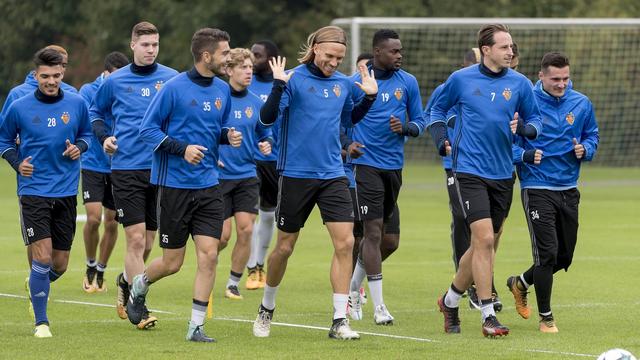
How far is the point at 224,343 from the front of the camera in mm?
10508

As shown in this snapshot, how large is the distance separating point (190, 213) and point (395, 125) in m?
2.42

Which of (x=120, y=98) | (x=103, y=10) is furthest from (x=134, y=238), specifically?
(x=103, y=10)

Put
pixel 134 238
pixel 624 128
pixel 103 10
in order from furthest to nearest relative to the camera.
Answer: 1. pixel 103 10
2. pixel 624 128
3. pixel 134 238

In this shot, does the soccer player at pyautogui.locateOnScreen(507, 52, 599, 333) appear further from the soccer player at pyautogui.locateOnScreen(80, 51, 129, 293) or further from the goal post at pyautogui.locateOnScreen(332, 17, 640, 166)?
the goal post at pyautogui.locateOnScreen(332, 17, 640, 166)

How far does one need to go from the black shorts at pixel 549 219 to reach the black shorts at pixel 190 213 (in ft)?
8.55

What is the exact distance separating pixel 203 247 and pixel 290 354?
117 cm

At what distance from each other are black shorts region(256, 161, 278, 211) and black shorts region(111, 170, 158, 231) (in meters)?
2.72

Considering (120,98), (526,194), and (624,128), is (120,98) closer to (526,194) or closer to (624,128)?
(526,194)

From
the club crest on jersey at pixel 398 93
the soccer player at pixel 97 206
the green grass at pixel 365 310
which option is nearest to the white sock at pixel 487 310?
the green grass at pixel 365 310

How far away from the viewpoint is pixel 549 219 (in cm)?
1123

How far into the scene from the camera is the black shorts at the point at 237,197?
13.9m

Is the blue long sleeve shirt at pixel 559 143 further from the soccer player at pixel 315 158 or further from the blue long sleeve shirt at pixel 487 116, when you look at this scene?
the soccer player at pixel 315 158

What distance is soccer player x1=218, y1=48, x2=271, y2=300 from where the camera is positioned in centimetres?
1368

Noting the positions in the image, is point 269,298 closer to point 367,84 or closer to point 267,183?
point 367,84
